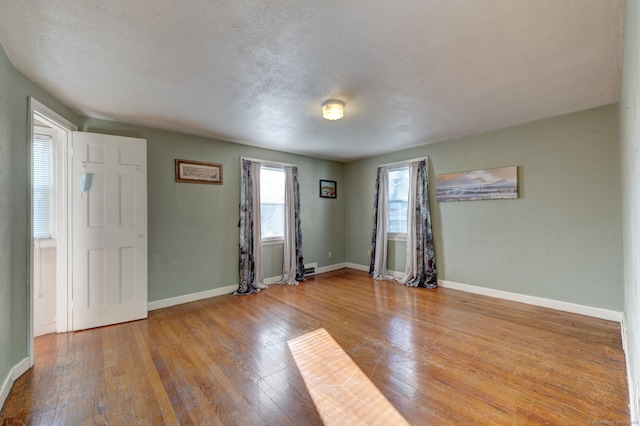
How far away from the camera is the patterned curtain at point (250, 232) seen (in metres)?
4.15

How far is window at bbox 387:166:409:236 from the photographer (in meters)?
4.89

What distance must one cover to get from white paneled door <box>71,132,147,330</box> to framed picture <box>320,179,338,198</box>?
316cm

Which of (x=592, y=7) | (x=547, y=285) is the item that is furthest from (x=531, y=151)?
(x=592, y=7)

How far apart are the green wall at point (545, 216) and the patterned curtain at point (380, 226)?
0.92 metres

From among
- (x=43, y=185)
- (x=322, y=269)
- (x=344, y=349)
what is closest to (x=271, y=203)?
(x=322, y=269)

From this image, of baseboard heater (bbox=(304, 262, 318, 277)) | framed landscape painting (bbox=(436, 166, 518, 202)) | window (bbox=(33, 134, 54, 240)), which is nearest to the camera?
window (bbox=(33, 134, 54, 240))

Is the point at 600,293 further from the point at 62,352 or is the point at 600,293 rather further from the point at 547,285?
the point at 62,352

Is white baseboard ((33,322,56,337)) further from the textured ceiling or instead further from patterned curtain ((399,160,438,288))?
patterned curtain ((399,160,438,288))

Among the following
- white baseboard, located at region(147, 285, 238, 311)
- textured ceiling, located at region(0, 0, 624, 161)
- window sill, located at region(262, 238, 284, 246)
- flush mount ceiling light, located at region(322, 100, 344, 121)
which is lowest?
white baseboard, located at region(147, 285, 238, 311)

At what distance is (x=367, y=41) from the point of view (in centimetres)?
177

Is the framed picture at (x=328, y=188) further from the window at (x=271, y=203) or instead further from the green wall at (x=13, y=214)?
the green wall at (x=13, y=214)

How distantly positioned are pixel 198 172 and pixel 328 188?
2.63 meters

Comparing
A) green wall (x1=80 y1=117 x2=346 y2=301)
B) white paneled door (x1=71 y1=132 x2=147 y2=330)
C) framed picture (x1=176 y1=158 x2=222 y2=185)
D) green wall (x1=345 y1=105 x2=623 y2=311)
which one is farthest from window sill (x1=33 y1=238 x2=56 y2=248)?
green wall (x1=345 y1=105 x2=623 y2=311)

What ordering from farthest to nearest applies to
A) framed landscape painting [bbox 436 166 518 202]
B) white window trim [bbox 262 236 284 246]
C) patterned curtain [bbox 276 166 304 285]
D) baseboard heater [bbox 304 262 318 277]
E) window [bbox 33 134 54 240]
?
1. baseboard heater [bbox 304 262 318 277]
2. patterned curtain [bbox 276 166 304 285]
3. white window trim [bbox 262 236 284 246]
4. framed landscape painting [bbox 436 166 518 202]
5. window [bbox 33 134 54 240]
